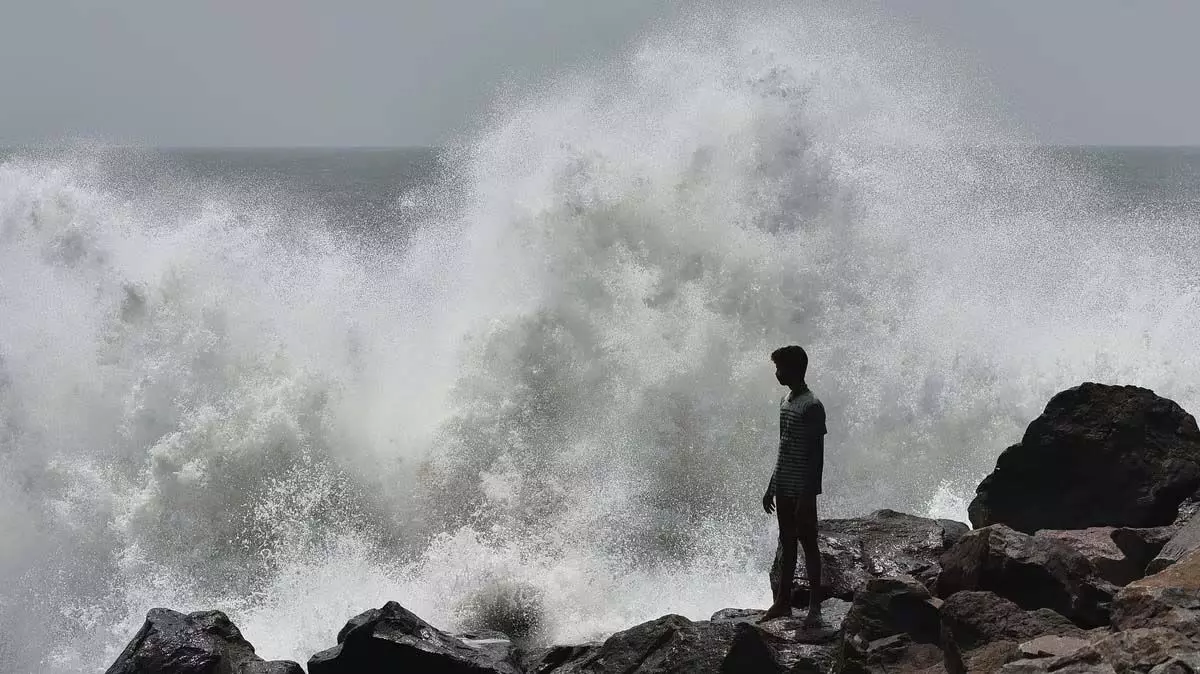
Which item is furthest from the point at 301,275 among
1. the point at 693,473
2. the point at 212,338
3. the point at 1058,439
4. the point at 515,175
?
the point at 1058,439

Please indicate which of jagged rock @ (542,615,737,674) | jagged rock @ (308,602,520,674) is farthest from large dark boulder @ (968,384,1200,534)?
jagged rock @ (308,602,520,674)

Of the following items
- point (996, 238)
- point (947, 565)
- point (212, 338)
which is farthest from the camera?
point (996, 238)

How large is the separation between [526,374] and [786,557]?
766 centimetres

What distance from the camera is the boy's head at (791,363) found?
712 cm

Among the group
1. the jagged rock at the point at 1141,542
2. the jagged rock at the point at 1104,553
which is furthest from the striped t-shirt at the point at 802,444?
the jagged rock at the point at 1141,542

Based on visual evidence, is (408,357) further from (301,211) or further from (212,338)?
(301,211)

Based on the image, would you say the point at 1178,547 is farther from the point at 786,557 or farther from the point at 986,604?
the point at 786,557

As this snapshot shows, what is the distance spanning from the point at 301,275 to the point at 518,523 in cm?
690

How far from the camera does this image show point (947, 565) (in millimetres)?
7512

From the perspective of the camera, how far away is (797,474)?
7.15 metres

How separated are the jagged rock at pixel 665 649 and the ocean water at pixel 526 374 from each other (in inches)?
120

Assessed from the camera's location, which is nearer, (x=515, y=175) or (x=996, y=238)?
(x=515, y=175)

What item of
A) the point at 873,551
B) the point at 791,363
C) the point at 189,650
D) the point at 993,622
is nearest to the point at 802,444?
the point at 791,363

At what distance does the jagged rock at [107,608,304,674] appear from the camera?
7234mm
